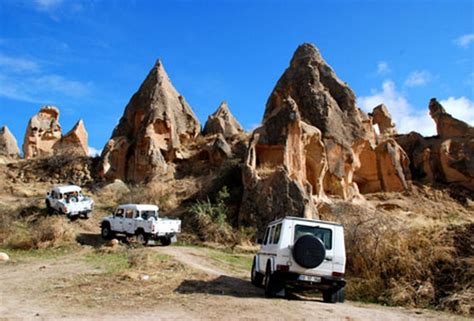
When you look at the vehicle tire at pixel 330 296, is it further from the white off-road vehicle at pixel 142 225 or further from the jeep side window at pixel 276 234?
the white off-road vehicle at pixel 142 225

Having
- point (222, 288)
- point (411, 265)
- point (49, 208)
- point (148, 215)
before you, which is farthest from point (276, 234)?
point (49, 208)

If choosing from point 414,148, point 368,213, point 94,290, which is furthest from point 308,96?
point 94,290

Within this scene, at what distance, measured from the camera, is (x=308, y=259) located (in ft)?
37.7

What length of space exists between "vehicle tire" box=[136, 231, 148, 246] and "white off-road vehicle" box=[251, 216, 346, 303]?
11.7 metres

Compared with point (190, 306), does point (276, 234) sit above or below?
above

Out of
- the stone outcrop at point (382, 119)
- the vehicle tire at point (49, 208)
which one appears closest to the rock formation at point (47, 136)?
the vehicle tire at point (49, 208)

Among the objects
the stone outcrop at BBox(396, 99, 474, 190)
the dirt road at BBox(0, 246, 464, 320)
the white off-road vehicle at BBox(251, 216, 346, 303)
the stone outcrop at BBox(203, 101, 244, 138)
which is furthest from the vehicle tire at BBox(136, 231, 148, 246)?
the stone outcrop at BBox(203, 101, 244, 138)

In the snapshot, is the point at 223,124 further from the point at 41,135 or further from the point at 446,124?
the point at 446,124

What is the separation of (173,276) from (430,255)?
22.6 ft

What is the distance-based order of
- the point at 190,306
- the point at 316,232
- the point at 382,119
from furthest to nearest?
the point at 382,119
the point at 316,232
the point at 190,306

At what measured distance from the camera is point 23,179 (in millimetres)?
38375

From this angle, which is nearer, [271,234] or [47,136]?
[271,234]

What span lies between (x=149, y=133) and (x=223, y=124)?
13.8 m

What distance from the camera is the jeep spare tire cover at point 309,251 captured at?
37.7 feet
